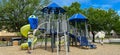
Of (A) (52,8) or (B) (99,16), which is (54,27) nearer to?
(A) (52,8)

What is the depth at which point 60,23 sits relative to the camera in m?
19.4

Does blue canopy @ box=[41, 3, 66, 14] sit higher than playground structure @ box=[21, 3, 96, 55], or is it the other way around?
blue canopy @ box=[41, 3, 66, 14]

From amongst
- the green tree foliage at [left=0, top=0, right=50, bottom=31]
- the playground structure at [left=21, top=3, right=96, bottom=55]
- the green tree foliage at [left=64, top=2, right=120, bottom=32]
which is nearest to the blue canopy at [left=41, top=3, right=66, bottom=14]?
the playground structure at [left=21, top=3, right=96, bottom=55]

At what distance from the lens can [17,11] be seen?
120 feet

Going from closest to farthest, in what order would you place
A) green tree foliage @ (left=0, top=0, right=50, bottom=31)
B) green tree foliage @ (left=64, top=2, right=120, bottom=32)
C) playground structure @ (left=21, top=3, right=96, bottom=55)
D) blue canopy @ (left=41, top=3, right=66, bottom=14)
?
playground structure @ (left=21, top=3, right=96, bottom=55)
blue canopy @ (left=41, top=3, right=66, bottom=14)
green tree foliage @ (left=0, top=0, right=50, bottom=31)
green tree foliage @ (left=64, top=2, right=120, bottom=32)

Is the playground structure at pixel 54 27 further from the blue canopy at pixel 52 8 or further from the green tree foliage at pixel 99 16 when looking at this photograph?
the green tree foliage at pixel 99 16

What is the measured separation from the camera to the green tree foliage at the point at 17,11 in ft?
117

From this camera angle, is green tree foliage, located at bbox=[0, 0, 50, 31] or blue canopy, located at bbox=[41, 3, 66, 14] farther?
green tree foliage, located at bbox=[0, 0, 50, 31]

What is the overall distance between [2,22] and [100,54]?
22.5 meters

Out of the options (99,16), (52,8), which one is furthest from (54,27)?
(99,16)

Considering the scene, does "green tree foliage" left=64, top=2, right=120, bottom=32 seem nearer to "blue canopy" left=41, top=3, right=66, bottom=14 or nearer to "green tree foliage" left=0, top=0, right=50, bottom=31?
"green tree foliage" left=0, top=0, right=50, bottom=31

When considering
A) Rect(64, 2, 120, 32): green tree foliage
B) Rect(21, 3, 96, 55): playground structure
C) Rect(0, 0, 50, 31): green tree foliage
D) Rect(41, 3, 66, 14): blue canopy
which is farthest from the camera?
Rect(64, 2, 120, 32): green tree foliage

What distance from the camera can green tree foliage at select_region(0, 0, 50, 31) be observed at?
117 ft

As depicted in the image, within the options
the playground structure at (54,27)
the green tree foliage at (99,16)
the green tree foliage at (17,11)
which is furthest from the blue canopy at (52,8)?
the green tree foliage at (99,16)
